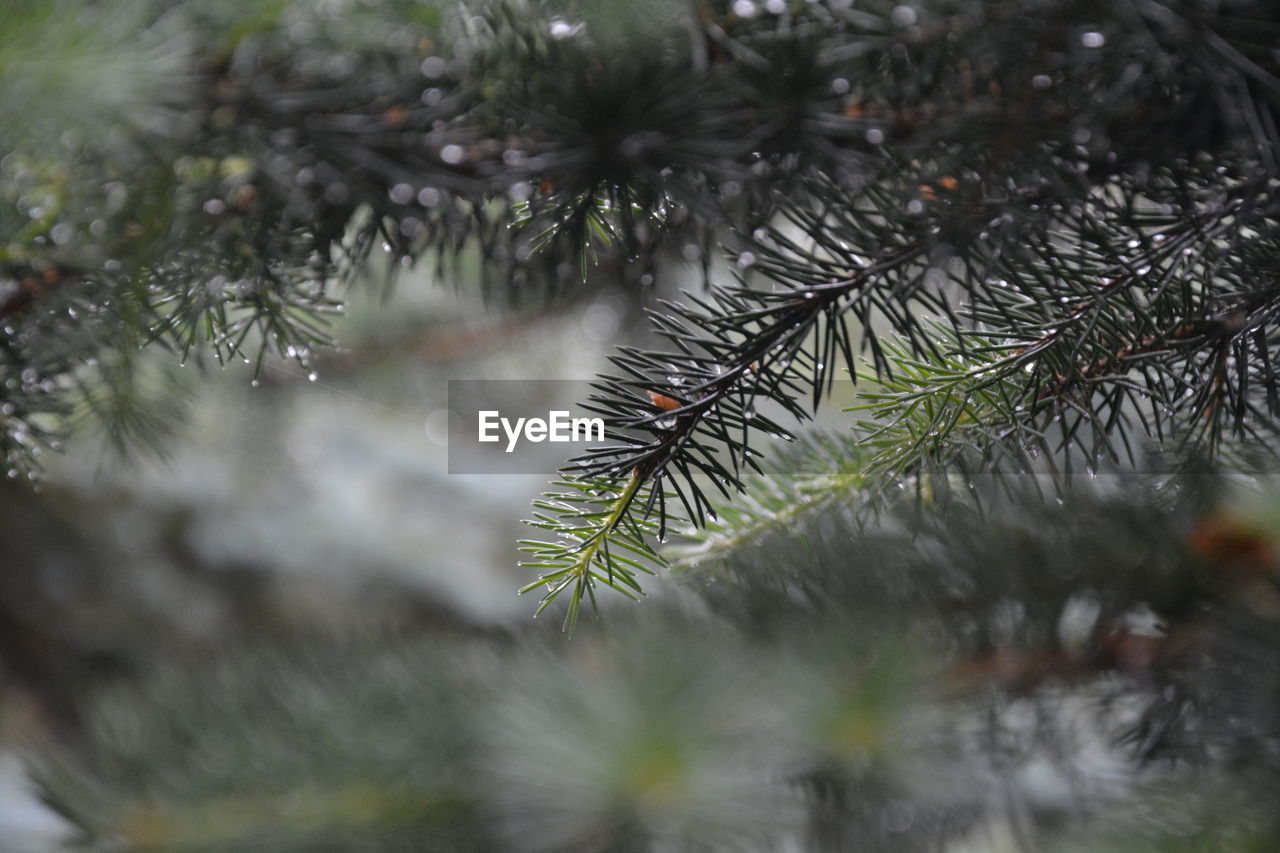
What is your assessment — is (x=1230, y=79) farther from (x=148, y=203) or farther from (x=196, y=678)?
(x=196, y=678)

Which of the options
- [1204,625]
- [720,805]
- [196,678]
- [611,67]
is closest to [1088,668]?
[1204,625]

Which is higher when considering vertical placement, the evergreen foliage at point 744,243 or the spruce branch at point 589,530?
the evergreen foliage at point 744,243

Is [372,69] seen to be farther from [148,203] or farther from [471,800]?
[471,800]

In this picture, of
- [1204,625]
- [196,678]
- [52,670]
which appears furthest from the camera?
[52,670]

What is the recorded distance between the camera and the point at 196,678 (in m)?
0.40

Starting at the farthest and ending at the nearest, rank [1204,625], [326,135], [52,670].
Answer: [52,670], [1204,625], [326,135]

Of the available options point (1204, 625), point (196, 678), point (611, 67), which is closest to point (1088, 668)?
point (1204, 625)

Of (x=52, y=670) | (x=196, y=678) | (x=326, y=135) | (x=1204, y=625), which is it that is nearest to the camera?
(x=326, y=135)

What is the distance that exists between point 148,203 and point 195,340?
0.14 feet

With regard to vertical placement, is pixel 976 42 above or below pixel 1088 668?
above

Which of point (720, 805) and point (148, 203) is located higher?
point (148, 203)

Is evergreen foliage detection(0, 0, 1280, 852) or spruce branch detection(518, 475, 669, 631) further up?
evergreen foliage detection(0, 0, 1280, 852)

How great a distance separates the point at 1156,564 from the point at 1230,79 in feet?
0.62

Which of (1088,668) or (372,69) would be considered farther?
(1088,668)
